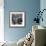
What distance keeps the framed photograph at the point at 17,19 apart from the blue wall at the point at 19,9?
168 millimetres

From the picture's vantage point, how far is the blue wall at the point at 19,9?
578cm

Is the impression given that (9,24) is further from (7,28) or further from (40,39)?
(40,39)

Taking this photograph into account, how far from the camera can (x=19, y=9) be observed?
228 inches

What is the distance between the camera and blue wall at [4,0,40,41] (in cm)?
578

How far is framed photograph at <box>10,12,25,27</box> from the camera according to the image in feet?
19.1

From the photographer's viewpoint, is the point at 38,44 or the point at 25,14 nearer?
the point at 38,44

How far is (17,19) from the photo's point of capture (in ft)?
19.2

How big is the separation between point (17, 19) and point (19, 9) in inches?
17.0

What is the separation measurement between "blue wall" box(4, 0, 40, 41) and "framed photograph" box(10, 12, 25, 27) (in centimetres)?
17

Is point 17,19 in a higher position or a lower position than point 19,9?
lower

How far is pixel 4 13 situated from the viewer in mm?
5762

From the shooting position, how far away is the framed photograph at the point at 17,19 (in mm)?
5809

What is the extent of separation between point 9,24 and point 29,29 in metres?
0.87

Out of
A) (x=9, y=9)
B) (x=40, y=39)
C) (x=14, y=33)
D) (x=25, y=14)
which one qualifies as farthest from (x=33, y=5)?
(x=40, y=39)
